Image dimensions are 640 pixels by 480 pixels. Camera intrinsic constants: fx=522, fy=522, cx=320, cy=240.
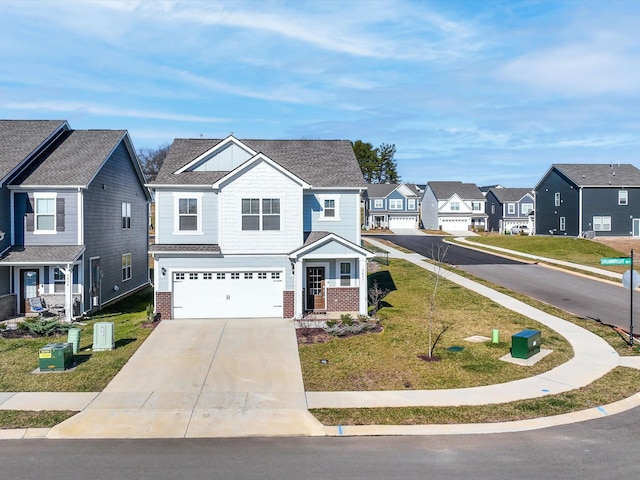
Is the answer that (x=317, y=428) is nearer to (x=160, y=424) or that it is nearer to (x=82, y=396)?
(x=160, y=424)

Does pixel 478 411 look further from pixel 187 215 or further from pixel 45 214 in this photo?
pixel 45 214

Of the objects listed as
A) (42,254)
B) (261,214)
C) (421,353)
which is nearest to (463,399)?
(421,353)

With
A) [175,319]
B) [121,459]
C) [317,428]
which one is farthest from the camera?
[175,319]

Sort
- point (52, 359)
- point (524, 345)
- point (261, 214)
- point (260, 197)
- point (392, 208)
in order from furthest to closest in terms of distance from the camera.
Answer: point (392, 208)
point (261, 214)
point (260, 197)
point (524, 345)
point (52, 359)

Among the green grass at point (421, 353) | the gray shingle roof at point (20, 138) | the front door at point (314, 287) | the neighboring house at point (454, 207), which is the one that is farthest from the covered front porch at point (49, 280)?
the neighboring house at point (454, 207)

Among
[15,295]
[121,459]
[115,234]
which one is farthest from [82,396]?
[115,234]
